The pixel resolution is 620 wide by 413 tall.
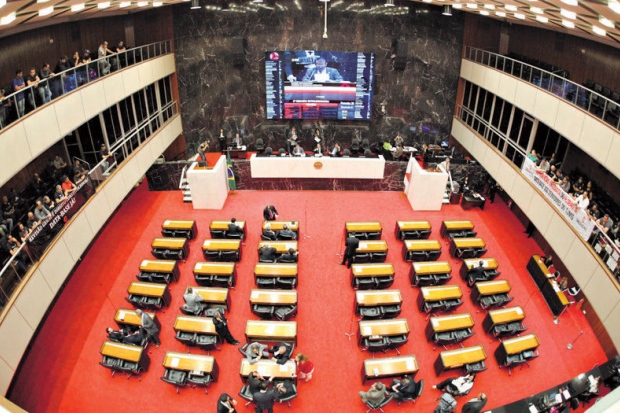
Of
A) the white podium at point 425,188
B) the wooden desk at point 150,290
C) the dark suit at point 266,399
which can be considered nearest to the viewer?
the dark suit at point 266,399

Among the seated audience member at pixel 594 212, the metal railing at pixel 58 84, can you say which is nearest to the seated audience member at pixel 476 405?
the seated audience member at pixel 594 212

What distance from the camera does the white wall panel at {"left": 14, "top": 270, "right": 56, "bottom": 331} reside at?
26.6 ft

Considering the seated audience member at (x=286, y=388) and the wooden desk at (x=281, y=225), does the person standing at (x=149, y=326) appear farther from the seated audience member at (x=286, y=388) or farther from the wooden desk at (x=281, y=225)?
the wooden desk at (x=281, y=225)

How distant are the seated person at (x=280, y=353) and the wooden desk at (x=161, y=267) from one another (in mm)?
4364

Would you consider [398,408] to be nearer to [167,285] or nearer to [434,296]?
[434,296]

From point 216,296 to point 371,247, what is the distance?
525 centimetres

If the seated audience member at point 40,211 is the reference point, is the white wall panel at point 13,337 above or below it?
below

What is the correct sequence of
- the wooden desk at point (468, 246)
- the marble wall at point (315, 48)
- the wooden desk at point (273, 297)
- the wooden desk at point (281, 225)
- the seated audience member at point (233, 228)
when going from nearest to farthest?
the wooden desk at point (273, 297), the wooden desk at point (468, 246), the seated audience member at point (233, 228), the wooden desk at point (281, 225), the marble wall at point (315, 48)

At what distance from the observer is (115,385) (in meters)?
9.23

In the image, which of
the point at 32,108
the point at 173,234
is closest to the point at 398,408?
the point at 173,234

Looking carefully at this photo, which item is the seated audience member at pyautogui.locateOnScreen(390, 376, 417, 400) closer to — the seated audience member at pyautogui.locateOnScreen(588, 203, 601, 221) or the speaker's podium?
the seated audience member at pyautogui.locateOnScreen(588, 203, 601, 221)

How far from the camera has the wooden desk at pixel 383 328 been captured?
32.3ft

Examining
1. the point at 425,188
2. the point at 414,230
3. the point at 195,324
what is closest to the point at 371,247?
the point at 414,230

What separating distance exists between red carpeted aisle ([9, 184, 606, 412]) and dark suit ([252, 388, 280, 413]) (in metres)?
0.82
